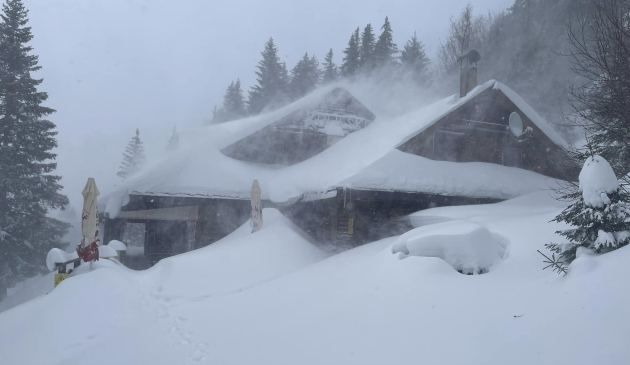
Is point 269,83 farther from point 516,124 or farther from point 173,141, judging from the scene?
point 516,124

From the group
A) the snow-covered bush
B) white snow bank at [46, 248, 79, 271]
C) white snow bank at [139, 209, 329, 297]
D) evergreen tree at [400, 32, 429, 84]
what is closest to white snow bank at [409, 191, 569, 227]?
white snow bank at [139, 209, 329, 297]

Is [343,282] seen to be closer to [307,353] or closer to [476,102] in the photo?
[307,353]

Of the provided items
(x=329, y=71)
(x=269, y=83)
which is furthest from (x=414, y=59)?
(x=269, y=83)

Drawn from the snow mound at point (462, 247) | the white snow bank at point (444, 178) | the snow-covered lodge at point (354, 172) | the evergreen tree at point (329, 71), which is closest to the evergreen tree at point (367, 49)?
the evergreen tree at point (329, 71)

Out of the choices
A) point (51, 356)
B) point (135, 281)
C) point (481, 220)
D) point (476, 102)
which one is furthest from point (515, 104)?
point (51, 356)

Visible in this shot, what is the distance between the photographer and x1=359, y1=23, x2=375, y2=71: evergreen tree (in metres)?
35.2

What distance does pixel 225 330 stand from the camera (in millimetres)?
5445

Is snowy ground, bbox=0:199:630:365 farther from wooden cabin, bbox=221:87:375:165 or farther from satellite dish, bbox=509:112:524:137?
wooden cabin, bbox=221:87:375:165

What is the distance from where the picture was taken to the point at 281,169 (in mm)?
17547

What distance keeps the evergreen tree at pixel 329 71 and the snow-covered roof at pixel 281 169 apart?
22.2 metres

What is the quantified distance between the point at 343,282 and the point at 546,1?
29.0 meters

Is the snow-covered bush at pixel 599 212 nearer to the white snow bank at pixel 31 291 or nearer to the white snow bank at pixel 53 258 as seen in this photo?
the white snow bank at pixel 53 258

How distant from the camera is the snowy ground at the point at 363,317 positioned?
141 inches

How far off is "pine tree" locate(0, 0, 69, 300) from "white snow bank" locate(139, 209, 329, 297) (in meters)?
11.1
